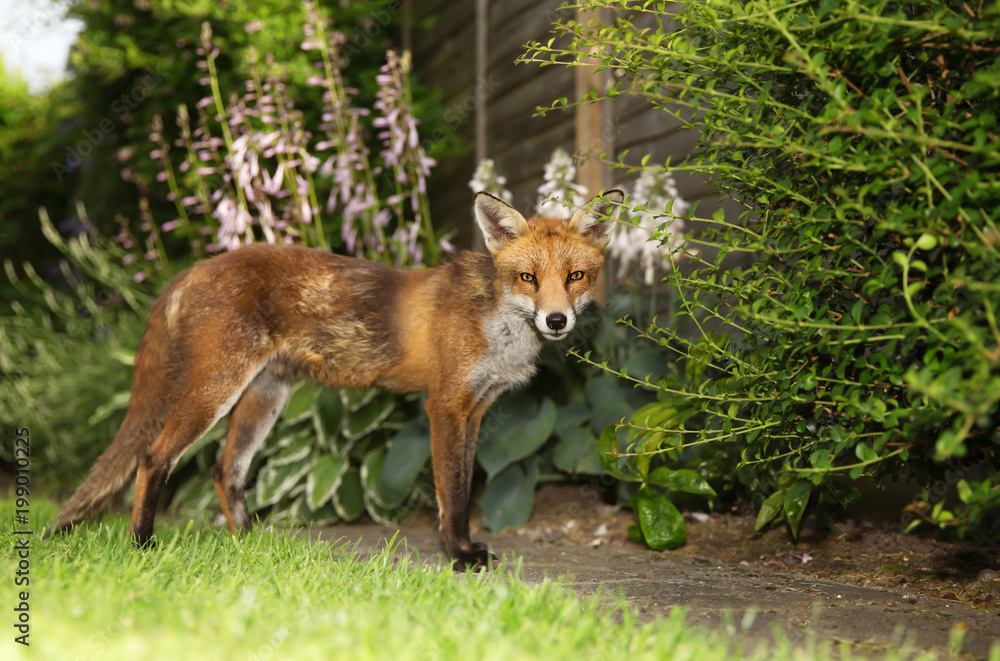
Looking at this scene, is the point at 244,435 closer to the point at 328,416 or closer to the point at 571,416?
the point at 328,416

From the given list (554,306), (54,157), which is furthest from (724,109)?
(54,157)

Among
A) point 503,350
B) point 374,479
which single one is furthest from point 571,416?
point 374,479

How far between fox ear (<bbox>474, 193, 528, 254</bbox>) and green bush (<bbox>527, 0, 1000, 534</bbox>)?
2.91ft

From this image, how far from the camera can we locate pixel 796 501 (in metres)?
3.17

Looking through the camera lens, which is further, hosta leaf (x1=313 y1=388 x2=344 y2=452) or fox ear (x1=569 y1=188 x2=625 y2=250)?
hosta leaf (x1=313 y1=388 x2=344 y2=452)

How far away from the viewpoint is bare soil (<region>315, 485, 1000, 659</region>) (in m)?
2.27

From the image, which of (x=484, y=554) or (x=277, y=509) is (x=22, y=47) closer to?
(x=277, y=509)

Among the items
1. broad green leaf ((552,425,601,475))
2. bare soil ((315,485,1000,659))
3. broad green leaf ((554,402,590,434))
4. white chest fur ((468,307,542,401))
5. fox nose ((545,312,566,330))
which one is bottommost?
bare soil ((315,485,1000,659))

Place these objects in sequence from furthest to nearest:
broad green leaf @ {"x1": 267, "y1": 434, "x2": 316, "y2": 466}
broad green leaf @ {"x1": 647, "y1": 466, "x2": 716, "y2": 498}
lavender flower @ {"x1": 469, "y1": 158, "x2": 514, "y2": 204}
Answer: broad green leaf @ {"x1": 267, "y1": 434, "x2": 316, "y2": 466} → lavender flower @ {"x1": 469, "y1": 158, "x2": 514, "y2": 204} → broad green leaf @ {"x1": 647, "y1": 466, "x2": 716, "y2": 498}

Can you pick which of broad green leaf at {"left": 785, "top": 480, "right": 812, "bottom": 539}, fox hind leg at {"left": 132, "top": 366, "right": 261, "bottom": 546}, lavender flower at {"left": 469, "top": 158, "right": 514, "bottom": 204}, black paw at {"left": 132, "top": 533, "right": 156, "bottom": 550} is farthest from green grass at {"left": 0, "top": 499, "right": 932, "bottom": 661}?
lavender flower at {"left": 469, "top": 158, "right": 514, "bottom": 204}

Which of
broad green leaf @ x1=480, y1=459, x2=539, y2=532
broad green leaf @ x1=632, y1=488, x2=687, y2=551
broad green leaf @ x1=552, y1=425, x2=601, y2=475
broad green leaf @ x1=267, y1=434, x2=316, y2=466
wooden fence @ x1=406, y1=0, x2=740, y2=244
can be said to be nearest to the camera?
broad green leaf @ x1=632, y1=488, x2=687, y2=551

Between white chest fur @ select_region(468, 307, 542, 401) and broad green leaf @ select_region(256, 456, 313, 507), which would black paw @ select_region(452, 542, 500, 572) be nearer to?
white chest fur @ select_region(468, 307, 542, 401)

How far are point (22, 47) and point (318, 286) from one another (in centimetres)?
538

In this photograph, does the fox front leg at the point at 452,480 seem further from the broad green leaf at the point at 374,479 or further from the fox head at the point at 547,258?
the broad green leaf at the point at 374,479
